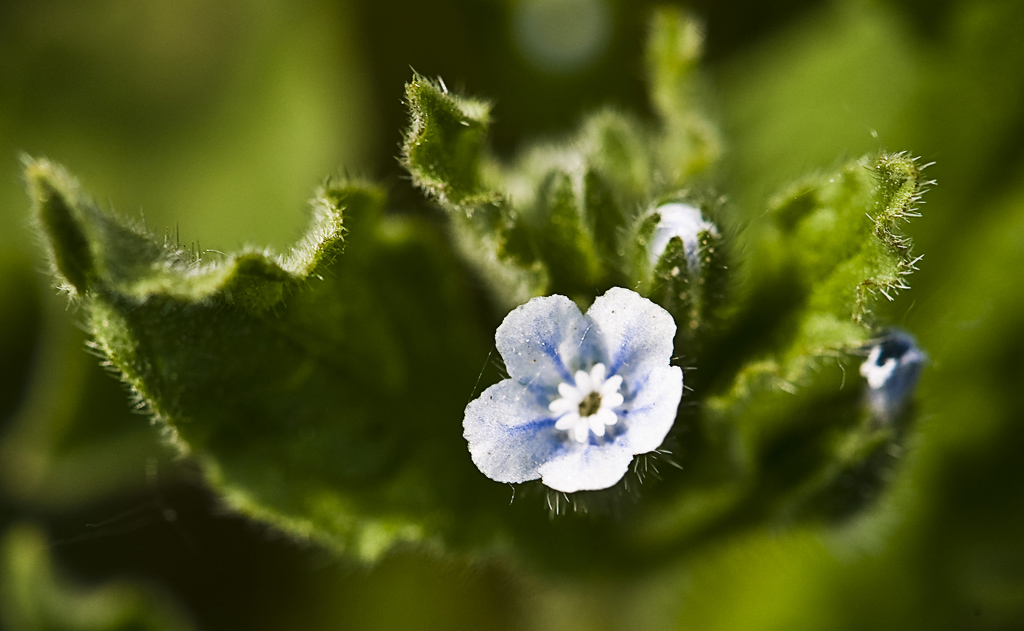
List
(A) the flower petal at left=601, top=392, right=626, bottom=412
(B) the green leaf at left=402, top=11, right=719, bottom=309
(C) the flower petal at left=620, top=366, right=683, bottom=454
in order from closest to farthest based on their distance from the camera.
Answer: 1. (C) the flower petal at left=620, top=366, right=683, bottom=454
2. (A) the flower petal at left=601, top=392, right=626, bottom=412
3. (B) the green leaf at left=402, top=11, right=719, bottom=309

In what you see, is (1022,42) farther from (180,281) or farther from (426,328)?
(180,281)

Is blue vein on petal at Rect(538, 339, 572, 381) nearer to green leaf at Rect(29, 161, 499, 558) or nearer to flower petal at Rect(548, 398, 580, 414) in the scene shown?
flower petal at Rect(548, 398, 580, 414)

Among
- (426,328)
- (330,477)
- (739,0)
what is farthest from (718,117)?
(330,477)

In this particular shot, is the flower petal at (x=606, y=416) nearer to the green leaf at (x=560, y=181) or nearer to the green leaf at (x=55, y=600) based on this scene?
the green leaf at (x=560, y=181)

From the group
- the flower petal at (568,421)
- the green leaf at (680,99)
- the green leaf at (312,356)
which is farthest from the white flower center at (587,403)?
the green leaf at (680,99)

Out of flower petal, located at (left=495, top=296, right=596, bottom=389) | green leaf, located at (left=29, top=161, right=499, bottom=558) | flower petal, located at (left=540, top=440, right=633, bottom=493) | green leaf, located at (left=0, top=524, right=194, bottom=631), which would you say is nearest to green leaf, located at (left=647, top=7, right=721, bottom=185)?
green leaf, located at (left=29, top=161, right=499, bottom=558)

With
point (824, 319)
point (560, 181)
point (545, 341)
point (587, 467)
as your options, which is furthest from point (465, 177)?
point (824, 319)

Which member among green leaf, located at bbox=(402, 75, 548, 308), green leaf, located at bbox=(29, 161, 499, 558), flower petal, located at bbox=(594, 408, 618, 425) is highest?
green leaf, located at bbox=(402, 75, 548, 308)

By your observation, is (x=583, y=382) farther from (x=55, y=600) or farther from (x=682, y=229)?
(x=55, y=600)
